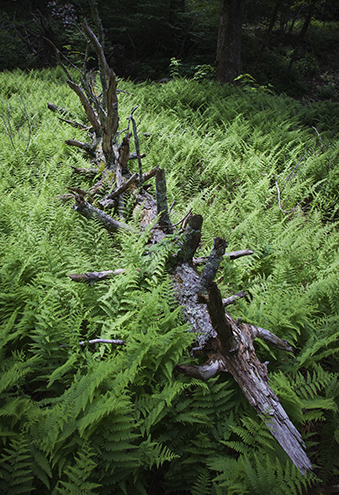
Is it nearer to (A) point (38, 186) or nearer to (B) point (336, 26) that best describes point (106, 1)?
(A) point (38, 186)

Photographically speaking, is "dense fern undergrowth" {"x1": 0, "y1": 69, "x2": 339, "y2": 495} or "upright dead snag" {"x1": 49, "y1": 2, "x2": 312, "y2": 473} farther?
"upright dead snag" {"x1": 49, "y1": 2, "x2": 312, "y2": 473}

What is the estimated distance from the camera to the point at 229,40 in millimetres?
8609

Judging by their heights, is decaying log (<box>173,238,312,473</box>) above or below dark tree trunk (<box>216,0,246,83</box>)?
below

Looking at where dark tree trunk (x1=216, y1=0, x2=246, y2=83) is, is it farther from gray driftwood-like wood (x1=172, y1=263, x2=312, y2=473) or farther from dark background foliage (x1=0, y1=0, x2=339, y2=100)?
gray driftwood-like wood (x1=172, y1=263, x2=312, y2=473)

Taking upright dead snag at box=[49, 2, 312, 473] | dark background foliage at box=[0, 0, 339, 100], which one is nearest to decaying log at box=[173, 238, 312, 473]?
upright dead snag at box=[49, 2, 312, 473]

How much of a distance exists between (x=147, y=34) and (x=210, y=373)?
14.8 meters

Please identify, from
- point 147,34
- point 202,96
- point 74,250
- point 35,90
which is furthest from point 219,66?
point 74,250

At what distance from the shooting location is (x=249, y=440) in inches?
64.7

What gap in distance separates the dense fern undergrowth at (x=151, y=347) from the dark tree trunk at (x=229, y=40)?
20.1 ft

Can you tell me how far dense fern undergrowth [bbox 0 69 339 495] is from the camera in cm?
154

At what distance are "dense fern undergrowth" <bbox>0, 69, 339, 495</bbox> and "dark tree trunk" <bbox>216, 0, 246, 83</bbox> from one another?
6.14 metres

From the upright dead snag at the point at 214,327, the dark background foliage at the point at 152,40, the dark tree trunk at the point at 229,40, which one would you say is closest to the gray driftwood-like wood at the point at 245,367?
the upright dead snag at the point at 214,327

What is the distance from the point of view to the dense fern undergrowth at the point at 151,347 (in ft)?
5.04

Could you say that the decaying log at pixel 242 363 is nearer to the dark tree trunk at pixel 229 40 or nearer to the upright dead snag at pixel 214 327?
the upright dead snag at pixel 214 327
